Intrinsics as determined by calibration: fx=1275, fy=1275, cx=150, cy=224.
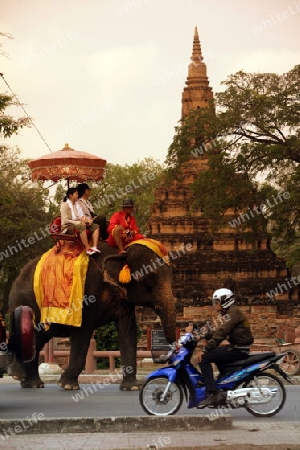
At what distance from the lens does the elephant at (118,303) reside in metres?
18.7

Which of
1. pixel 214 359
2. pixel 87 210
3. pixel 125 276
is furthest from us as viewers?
pixel 87 210

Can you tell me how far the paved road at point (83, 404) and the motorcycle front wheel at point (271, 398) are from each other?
11cm

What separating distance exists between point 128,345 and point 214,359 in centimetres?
452

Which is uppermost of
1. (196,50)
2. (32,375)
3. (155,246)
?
(196,50)

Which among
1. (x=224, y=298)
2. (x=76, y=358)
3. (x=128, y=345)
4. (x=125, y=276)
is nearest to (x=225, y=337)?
(x=224, y=298)

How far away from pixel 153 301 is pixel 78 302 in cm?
111

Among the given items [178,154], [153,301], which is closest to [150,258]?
[153,301]

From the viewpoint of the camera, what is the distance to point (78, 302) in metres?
18.8

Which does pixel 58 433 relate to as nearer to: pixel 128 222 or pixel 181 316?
pixel 128 222

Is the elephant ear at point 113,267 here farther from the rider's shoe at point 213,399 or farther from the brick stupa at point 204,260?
the brick stupa at point 204,260

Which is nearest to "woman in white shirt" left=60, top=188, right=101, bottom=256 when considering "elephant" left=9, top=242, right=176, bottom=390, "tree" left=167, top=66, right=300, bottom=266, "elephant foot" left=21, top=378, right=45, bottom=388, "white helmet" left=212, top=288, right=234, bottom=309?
"elephant" left=9, top=242, right=176, bottom=390

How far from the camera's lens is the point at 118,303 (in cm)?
1914

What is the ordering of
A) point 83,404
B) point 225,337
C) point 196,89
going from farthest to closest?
1. point 196,89
2. point 83,404
3. point 225,337

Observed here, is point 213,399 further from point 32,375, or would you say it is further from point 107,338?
point 107,338
